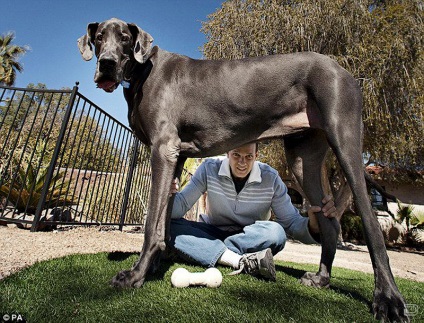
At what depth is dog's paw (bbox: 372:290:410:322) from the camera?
1.62 metres

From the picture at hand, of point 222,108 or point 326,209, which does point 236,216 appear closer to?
point 326,209

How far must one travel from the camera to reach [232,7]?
37.9ft

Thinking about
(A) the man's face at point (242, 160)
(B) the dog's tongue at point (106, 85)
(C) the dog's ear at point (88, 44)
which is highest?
(C) the dog's ear at point (88, 44)

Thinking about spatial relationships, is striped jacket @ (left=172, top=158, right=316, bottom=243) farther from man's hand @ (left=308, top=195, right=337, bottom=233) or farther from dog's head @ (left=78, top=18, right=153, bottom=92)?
dog's head @ (left=78, top=18, right=153, bottom=92)

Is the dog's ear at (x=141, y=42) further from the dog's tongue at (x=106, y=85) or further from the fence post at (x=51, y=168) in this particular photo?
the fence post at (x=51, y=168)

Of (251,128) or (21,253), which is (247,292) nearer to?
(251,128)

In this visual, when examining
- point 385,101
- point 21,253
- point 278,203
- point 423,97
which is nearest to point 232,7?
point 385,101

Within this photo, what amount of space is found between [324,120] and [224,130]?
2.36ft

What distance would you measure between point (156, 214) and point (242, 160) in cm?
132

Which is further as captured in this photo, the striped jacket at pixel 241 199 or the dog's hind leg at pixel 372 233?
the striped jacket at pixel 241 199

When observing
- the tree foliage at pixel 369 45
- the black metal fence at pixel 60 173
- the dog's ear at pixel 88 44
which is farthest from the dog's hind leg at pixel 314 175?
the tree foliage at pixel 369 45

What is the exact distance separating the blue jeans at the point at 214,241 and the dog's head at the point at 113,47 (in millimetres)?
1453

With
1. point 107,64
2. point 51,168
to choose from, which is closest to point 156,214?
point 107,64

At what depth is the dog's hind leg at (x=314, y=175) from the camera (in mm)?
2441
